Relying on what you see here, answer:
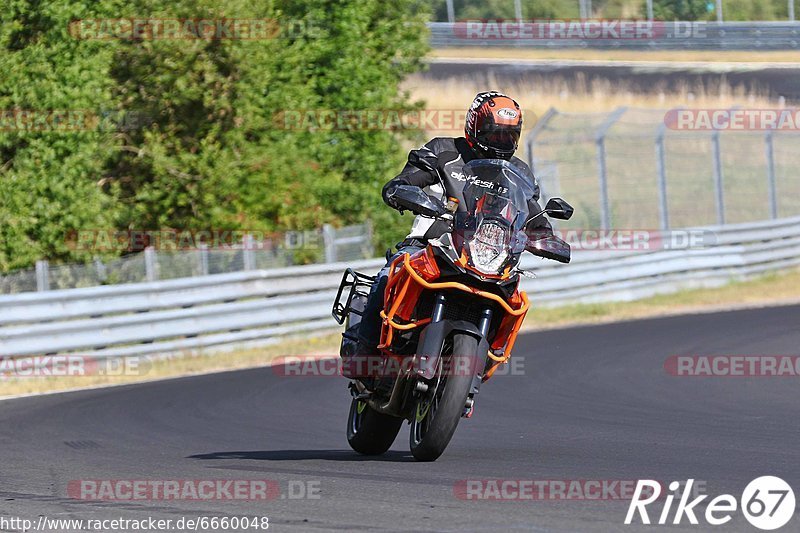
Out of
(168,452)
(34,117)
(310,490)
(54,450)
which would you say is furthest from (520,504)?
(34,117)

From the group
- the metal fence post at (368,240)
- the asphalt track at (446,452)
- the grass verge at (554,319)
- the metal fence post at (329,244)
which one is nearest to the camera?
the asphalt track at (446,452)

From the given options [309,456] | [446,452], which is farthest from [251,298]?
[446,452]

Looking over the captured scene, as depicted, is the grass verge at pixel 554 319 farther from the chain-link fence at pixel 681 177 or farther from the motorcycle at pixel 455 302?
the motorcycle at pixel 455 302

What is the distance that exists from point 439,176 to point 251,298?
11.6 metres

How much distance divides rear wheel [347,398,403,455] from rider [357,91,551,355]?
0.55 meters

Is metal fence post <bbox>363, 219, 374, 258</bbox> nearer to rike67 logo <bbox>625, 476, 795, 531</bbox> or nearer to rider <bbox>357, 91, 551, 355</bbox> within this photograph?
rider <bbox>357, 91, 551, 355</bbox>

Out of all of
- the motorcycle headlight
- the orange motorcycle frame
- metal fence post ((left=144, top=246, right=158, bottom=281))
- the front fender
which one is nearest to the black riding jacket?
the orange motorcycle frame

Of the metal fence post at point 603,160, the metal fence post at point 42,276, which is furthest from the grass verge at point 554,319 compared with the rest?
the metal fence post at point 603,160

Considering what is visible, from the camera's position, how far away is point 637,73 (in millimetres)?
43594

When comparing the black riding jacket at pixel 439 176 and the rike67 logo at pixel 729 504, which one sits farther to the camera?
the black riding jacket at pixel 439 176

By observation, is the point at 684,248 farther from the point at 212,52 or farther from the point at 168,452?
the point at 168,452

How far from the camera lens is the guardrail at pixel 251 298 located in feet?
51.7

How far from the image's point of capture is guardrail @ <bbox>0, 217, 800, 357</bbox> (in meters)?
15.8

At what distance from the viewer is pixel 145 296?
665 inches
